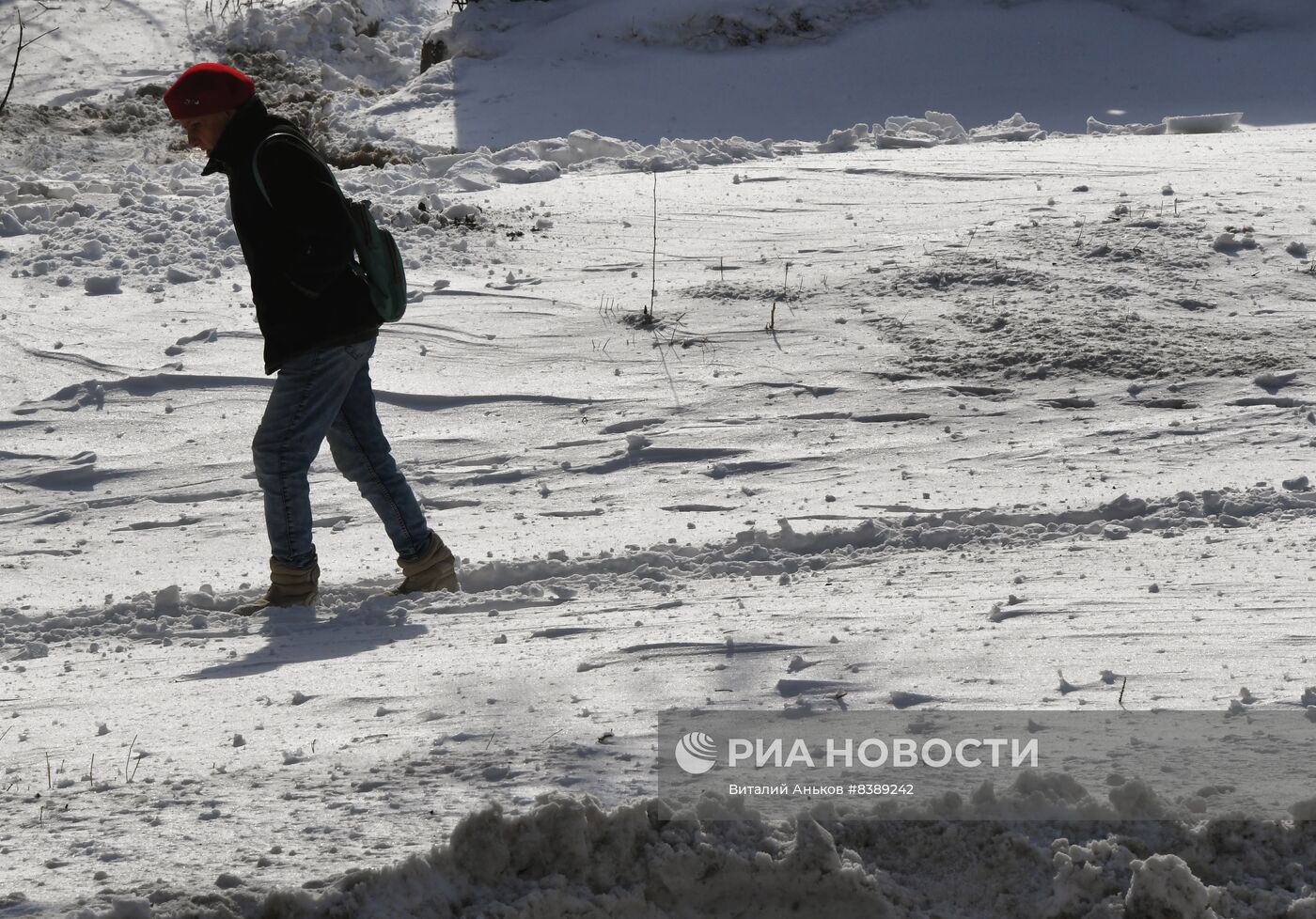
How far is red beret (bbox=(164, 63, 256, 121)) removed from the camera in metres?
3.76

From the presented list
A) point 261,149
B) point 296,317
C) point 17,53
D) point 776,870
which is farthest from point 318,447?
point 17,53

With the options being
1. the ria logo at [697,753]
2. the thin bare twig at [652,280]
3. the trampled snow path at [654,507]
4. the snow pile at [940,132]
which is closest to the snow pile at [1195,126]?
the snow pile at [940,132]

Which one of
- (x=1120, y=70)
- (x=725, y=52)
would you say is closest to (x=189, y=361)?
(x=725, y=52)

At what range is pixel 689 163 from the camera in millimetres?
9664

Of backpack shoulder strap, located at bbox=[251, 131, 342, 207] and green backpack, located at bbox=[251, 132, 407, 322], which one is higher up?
backpack shoulder strap, located at bbox=[251, 131, 342, 207]

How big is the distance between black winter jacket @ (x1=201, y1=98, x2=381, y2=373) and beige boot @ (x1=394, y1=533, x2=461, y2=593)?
75cm

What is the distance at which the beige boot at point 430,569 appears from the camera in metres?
4.29

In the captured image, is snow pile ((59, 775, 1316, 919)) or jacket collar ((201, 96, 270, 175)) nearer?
snow pile ((59, 775, 1316, 919))

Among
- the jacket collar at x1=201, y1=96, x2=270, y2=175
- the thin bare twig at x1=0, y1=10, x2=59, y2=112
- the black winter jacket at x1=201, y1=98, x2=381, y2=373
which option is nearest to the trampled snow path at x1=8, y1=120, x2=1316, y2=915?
the black winter jacket at x1=201, y1=98, x2=381, y2=373

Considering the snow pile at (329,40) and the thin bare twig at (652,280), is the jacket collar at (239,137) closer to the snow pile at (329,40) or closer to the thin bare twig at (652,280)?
the thin bare twig at (652,280)

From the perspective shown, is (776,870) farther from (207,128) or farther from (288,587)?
(207,128)

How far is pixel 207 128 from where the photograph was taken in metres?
3.88

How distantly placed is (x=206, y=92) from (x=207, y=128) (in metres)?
0.12

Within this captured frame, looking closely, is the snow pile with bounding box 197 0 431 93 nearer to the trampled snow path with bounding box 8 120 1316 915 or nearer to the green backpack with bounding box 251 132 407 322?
the trampled snow path with bounding box 8 120 1316 915
